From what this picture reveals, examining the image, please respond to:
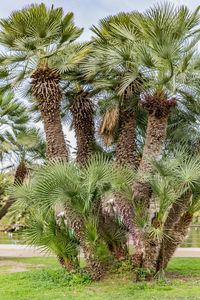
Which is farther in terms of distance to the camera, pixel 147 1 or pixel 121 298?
pixel 147 1

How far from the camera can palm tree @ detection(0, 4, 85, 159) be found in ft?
29.8

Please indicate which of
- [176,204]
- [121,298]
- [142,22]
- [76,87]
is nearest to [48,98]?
[76,87]

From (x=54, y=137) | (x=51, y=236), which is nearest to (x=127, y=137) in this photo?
(x=54, y=137)

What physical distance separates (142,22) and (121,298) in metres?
6.27

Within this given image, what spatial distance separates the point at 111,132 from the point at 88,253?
11.8 feet

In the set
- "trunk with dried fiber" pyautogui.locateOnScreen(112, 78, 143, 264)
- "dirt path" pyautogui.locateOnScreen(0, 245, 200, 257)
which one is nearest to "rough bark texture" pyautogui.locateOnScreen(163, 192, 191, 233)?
"trunk with dried fiber" pyautogui.locateOnScreen(112, 78, 143, 264)

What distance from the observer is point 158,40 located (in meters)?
8.34

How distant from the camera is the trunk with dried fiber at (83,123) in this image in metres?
10.7

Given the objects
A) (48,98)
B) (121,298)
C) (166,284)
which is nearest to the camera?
(121,298)

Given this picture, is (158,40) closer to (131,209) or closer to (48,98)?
(48,98)

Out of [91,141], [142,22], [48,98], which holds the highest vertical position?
[142,22]

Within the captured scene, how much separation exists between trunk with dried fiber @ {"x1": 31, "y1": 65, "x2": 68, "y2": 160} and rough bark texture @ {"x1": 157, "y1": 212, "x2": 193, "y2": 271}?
3.31 m

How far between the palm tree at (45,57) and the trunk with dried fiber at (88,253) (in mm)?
A: 1752

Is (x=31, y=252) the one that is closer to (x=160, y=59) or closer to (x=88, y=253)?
(x=88, y=253)
